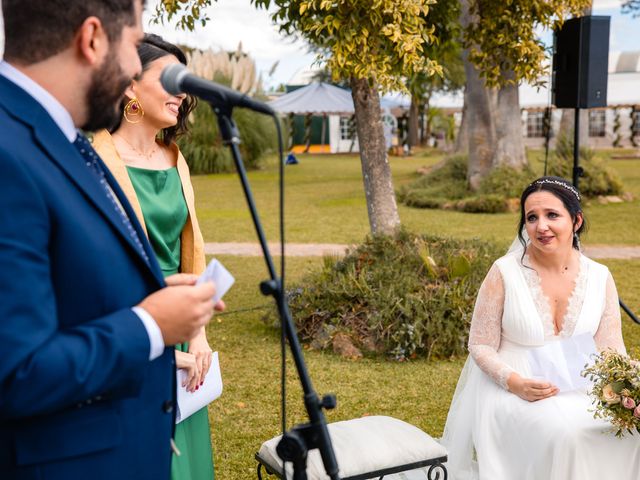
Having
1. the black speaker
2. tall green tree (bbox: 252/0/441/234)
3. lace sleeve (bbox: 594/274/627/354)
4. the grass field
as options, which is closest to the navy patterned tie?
lace sleeve (bbox: 594/274/627/354)

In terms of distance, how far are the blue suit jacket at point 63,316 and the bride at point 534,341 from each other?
2.29 metres

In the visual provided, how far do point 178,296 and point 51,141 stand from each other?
424mm

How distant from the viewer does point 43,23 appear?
1620 millimetres

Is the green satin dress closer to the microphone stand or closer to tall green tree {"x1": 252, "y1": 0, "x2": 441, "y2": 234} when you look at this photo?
the microphone stand

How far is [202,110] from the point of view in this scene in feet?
84.4

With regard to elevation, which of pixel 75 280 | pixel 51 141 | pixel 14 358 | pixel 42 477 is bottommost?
pixel 42 477

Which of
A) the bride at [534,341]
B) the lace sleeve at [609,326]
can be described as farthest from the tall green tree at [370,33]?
the lace sleeve at [609,326]

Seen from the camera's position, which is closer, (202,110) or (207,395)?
(207,395)

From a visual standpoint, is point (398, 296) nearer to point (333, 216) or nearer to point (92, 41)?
point (92, 41)

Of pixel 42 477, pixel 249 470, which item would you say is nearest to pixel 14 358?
pixel 42 477

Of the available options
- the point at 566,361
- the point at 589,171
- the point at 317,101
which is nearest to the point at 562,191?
the point at 566,361

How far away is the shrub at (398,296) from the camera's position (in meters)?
6.83

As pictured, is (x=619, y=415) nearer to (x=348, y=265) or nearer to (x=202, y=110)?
(x=348, y=265)

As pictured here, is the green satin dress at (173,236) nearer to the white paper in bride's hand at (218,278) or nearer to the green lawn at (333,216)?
the white paper in bride's hand at (218,278)
